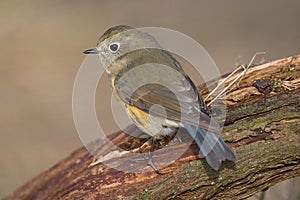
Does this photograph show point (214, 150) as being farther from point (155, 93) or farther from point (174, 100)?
point (155, 93)

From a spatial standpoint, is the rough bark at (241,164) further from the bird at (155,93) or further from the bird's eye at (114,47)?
the bird's eye at (114,47)

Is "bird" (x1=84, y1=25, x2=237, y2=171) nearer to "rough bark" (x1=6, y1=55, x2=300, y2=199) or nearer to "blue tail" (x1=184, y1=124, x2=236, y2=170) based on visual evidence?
"blue tail" (x1=184, y1=124, x2=236, y2=170)

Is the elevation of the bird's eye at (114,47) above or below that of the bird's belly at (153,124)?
above

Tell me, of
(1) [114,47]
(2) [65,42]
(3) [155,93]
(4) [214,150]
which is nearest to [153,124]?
(3) [155,93]

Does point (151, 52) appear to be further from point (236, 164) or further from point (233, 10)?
point (233, 10)

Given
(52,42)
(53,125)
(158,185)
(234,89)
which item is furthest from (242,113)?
(52,42)

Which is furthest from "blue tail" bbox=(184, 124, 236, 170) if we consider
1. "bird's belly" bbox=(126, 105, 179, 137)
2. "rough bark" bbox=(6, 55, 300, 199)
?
"bird's belly" bbox=(126, 105, 179, 137)

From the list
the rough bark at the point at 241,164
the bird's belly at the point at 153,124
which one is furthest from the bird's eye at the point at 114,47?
the rough bark at the point at 241,164
